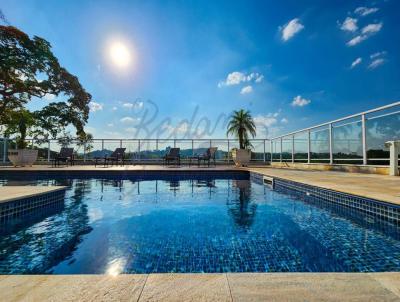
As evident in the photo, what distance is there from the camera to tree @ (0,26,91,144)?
33.7 feet

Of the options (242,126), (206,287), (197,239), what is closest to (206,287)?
(206,287)

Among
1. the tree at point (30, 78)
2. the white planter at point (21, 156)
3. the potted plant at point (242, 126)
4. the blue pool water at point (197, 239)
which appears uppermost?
the tree at point (30, 78)

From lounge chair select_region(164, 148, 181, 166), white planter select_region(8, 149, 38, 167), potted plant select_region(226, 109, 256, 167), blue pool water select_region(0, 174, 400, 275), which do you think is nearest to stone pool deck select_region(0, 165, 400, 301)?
blue pool water select_region(0, 174, 400, 275)

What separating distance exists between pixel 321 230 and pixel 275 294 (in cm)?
184

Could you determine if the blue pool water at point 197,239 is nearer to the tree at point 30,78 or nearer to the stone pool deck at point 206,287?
the stone pool deck at point 206,287

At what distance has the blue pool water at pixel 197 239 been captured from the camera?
71.2 inches

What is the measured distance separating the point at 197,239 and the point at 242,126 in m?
10.7

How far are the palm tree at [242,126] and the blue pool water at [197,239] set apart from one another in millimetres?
8935

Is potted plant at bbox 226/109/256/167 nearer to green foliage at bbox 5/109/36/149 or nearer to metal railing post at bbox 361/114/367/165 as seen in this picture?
metal railing post at bbox 361/114/367/165

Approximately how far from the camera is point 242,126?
12625mm

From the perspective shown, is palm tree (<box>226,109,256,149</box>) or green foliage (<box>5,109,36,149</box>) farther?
palm tree (<box>226,109,256,149</box>)

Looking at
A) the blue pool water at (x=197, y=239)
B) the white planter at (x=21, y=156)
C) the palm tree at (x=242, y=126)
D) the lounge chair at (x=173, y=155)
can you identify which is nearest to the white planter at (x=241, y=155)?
the palm tree at (x=242, y=126)

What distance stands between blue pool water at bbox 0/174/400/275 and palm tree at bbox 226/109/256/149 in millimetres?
8935

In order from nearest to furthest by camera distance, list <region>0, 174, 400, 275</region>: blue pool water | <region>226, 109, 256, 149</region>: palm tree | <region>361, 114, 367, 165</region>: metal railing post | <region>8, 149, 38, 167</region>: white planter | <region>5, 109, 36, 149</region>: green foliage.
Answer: <region>0, 174, 400, 275</region>: blue pool water, <region>361, 114, 367, 165</region>: metal railing post, <region>8, 149, 38, 167</region>: white planter, <region>5, 109, 36, 149</region>: green foliage, <region>226, 109, 256, 149</region>: palm tree
